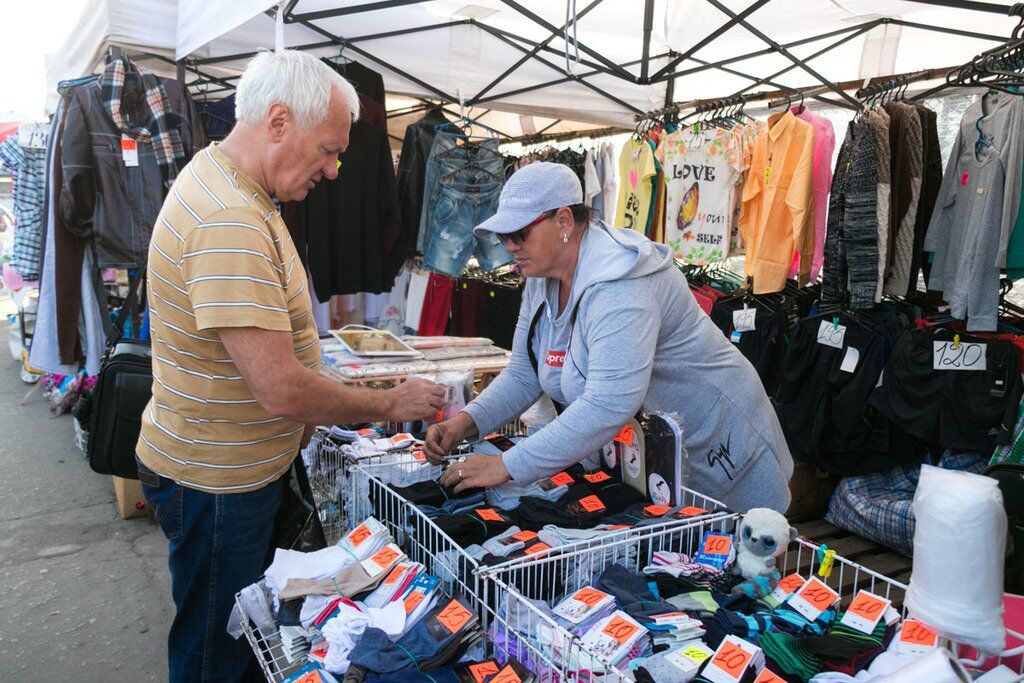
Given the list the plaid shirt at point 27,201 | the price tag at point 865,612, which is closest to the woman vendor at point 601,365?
the price tag at point 865,612

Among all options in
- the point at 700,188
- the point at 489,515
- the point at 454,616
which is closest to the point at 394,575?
the point at 454,616

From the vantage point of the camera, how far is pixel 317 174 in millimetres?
1580

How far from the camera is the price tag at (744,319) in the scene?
4238 mm

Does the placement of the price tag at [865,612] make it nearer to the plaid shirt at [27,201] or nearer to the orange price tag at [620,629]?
the orange price tag at [620,629]

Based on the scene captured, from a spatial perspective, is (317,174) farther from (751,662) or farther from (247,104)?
(751,662)

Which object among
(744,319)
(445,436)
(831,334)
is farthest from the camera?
(744,319)

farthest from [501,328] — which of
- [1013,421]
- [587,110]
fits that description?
[1013,421]

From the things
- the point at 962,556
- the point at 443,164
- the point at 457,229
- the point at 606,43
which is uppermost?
the point at 606,43

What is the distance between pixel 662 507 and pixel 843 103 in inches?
140

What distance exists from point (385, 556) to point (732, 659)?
27.6 inches

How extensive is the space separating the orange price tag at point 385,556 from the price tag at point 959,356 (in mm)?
3020

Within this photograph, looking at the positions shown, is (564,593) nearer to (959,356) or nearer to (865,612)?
(865,612)

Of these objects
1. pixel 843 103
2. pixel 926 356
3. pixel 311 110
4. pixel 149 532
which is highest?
pixel 843 103

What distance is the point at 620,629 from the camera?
1.13m
